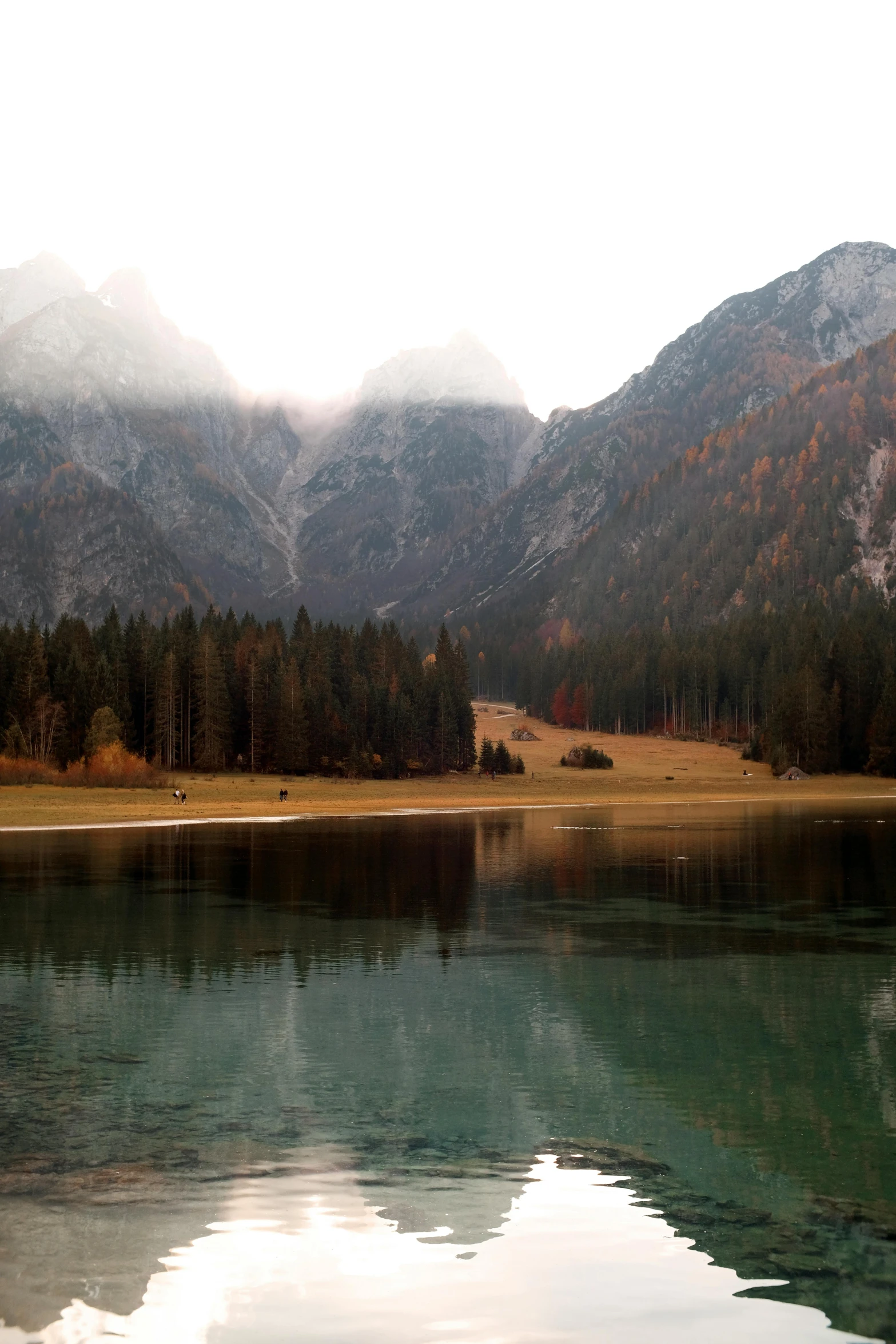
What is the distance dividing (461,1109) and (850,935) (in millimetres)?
18166

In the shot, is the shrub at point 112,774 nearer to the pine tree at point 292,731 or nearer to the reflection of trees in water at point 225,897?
the pine tree at point 292,731

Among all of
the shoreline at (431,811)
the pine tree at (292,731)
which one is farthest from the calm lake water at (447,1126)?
the pine tree at (292,731)

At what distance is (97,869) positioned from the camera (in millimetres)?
47250

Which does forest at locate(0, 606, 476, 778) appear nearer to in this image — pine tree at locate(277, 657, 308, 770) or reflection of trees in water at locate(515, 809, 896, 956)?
pine tree at locate(277, 657, 308, 770)

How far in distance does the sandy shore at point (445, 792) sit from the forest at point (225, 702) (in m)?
6.39

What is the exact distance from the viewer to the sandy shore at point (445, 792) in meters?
86.3

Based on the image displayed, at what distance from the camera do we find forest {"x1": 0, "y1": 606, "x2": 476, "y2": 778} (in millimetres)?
127000

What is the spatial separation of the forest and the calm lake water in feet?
316

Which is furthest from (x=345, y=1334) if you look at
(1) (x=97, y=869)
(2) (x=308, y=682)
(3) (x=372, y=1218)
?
(2) (x=308, y=682)

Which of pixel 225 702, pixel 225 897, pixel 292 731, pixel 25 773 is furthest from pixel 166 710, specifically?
pixel 225 897

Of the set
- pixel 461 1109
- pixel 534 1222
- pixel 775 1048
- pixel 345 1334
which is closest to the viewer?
pixel 345 1334

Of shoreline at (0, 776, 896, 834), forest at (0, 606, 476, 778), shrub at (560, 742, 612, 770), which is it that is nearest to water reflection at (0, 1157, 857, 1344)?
shoreline at (0, 776, 896, 834)

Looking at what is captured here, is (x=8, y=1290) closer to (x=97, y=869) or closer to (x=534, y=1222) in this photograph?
(x=534, y=1222)

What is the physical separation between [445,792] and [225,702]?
96.5 ft
